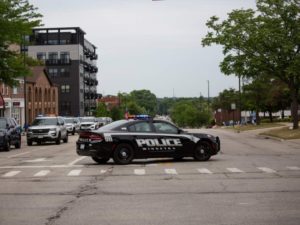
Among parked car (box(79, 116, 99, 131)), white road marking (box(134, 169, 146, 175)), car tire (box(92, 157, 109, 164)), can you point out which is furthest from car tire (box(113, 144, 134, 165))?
parked car (box(79, 116, 99, 131))

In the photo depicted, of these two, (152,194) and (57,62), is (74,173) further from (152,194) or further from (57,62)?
(57,62)

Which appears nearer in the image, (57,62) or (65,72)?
(57,62)

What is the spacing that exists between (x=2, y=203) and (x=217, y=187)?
4773 millimetres

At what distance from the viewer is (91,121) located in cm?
6462

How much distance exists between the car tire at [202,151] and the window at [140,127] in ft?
6.10

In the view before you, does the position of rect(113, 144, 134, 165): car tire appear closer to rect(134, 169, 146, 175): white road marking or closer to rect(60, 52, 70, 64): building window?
rect(134, 169, 146, 175): white road marking

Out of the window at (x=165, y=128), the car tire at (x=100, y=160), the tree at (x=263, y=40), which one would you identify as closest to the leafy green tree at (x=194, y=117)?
the tree at (x=263, y=40)

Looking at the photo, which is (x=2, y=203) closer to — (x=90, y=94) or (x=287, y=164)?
(x=287, y=164)

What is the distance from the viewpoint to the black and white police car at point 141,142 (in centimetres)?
2111

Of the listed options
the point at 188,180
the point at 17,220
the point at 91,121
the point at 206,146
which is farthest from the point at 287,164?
the point at 91,121

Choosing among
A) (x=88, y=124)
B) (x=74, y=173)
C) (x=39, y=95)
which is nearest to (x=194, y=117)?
(x=39, y=95)

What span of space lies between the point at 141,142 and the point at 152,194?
8.33 m

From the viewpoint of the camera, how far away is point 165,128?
22.2 metres

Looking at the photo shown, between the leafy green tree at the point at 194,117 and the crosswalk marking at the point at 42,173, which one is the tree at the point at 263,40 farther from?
the leafy green tree at the point at 194,117
